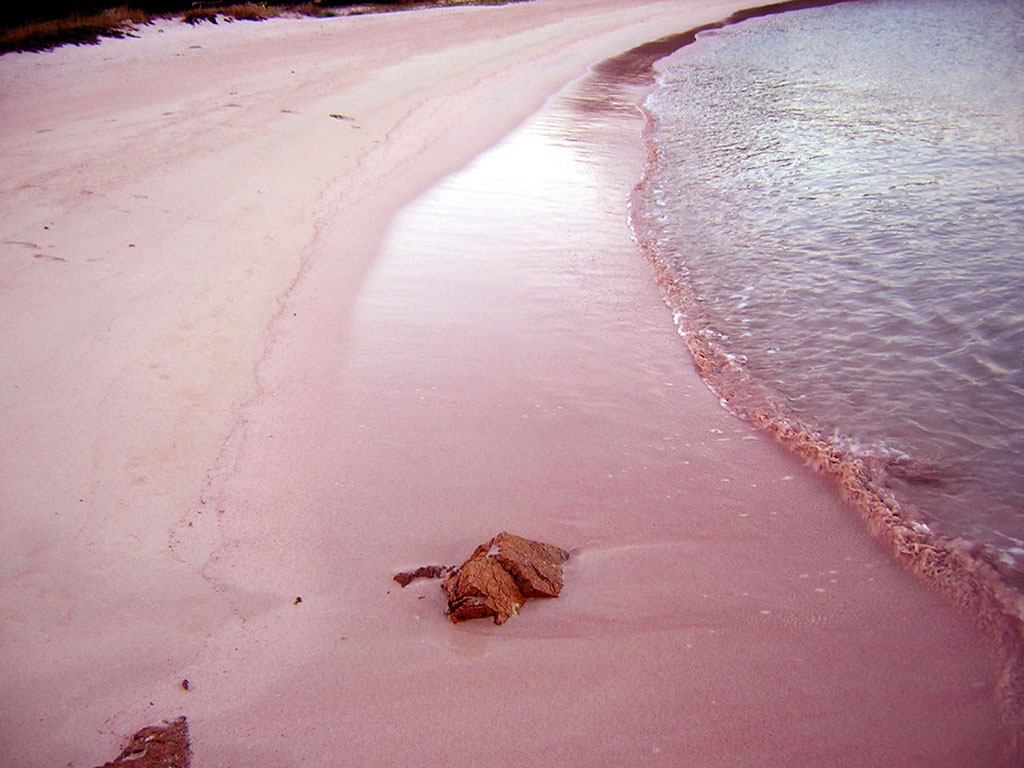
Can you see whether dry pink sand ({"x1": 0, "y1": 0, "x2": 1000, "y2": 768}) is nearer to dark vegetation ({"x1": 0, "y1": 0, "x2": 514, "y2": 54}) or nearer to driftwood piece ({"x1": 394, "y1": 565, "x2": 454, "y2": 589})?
driftwood piece ({"x1": 394, "y1": 565, "x2": 454, "y2": 589})

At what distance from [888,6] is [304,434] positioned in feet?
126

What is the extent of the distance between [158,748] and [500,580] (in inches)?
45.2

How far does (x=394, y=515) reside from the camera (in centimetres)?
316

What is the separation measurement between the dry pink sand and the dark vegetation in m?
7.42

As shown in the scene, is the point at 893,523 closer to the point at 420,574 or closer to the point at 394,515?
the point at 420,574

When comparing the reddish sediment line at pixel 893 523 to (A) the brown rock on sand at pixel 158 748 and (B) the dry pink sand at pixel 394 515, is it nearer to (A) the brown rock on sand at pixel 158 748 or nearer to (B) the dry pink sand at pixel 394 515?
(B) the dry pink sand at pixel 394 515

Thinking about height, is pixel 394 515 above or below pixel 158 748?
below

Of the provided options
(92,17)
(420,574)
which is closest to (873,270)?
(420,574)

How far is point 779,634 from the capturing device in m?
2.63

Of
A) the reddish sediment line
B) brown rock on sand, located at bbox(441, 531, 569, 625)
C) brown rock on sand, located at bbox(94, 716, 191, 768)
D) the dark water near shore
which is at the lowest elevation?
the dark water near shore

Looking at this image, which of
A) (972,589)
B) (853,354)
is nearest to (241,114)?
(853,354)

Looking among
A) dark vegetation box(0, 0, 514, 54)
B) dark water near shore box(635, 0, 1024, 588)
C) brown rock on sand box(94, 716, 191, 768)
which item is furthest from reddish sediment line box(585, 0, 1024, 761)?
dark vegetation box(0, 0, 514, 54)

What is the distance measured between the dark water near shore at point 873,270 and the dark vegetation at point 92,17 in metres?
9.89

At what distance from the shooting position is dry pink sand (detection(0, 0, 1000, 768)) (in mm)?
2293
